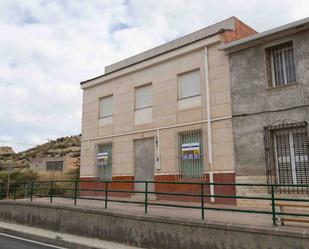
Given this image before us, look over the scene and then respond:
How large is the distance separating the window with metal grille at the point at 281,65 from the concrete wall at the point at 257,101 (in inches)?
9.7

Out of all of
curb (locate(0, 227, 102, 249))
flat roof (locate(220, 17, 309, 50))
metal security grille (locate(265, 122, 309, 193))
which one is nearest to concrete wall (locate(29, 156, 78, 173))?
curb (locate(0, 227, 102, 249))

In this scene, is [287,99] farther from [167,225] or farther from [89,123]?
[89,123]

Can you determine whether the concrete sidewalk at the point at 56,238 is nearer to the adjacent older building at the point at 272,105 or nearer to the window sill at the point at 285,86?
the adjacent older building at the point at 272,105

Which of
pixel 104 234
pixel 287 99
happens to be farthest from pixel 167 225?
pixel 287 99

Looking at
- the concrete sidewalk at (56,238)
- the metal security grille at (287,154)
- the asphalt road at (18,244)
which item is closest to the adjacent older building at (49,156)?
the concrete sidewalk at (56,238)

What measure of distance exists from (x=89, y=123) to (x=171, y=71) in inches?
235

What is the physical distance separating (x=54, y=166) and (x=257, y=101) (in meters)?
29.0

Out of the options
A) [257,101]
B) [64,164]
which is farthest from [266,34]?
[64,164]

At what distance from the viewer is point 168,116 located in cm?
1450

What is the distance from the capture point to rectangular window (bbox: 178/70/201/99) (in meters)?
13.9

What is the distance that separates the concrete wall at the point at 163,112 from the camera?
41.7ft

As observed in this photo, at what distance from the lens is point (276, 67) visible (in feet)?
38.6

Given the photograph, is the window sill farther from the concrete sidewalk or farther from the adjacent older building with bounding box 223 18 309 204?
the concrete sidewalk

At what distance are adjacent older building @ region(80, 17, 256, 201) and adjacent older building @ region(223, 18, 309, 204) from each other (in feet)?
1.62
